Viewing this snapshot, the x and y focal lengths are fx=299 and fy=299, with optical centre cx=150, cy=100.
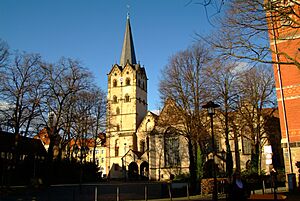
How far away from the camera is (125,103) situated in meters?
69.9

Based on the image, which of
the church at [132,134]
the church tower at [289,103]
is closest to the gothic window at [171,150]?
the church at [132,134]

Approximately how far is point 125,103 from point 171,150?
21.3m

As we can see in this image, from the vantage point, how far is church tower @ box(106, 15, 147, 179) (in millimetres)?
65188

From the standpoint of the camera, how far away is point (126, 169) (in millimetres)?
60406

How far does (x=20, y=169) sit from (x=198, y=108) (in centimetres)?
2398

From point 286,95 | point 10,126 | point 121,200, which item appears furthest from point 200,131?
point 10,126

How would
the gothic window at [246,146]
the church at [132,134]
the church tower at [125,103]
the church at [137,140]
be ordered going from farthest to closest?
the church tower at [125,103] → the church at [132,134] → the church at [137,140] → the gothic window at [246,146]

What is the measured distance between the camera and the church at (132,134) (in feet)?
172

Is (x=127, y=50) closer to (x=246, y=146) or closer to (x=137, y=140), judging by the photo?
(x=137, y=140)

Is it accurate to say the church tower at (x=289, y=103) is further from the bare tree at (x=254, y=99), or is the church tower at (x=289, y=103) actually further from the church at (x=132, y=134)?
the church at (x=132, y=134)

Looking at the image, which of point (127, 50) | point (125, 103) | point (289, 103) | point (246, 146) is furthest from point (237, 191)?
point (127, 50)

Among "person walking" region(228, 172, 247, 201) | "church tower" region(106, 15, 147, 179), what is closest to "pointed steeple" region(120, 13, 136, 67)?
"church tower" region(106, 15, 147, 179)

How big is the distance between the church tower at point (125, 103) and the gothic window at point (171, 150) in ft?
39.4

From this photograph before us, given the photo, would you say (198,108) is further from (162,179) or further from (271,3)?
(162,179)
